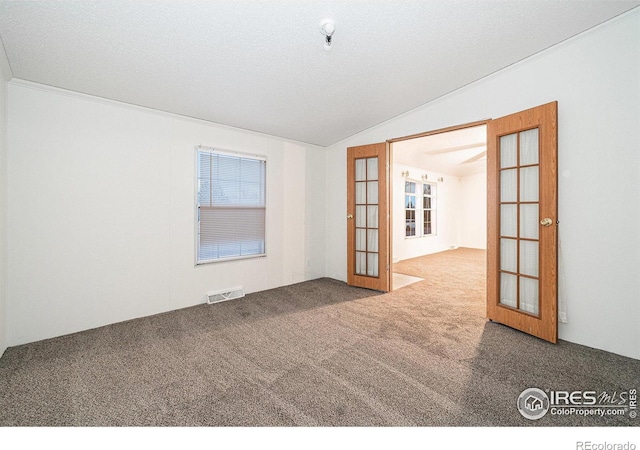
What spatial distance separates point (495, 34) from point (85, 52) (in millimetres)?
3361

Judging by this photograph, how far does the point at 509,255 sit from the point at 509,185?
2.42ft

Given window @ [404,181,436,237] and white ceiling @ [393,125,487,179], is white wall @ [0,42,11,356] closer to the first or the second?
white ceiling @ [393,125,487,179]

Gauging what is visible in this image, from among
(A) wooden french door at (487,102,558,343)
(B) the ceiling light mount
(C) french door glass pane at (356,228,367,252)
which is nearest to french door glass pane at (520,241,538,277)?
(A) wooden french door at (487,102,558,343)

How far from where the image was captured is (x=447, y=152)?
658cm

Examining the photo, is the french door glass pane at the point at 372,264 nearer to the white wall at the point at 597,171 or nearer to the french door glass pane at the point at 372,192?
the french door glass pane at the point at 372,192

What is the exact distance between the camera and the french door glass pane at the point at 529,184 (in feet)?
8.57

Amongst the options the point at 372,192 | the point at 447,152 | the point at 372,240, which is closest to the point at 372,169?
the point at 372,192

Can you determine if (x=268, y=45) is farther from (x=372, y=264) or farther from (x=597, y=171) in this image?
(x=372, y=264)

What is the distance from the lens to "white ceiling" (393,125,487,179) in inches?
208

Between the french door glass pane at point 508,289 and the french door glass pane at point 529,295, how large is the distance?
62mm

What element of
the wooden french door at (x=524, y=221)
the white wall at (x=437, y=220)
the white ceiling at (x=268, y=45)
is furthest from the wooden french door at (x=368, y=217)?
the white wall at (x=437, y=220)

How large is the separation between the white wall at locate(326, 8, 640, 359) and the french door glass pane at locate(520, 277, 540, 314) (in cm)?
20

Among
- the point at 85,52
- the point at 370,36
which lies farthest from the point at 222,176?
the point at 370,36
